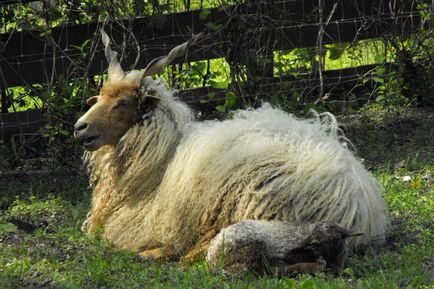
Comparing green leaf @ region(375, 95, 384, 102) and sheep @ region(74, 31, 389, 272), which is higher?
sheep @ region(74, 31, 389, 272)

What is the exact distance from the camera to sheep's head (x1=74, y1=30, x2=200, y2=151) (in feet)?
21.5

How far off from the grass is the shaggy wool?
242mm

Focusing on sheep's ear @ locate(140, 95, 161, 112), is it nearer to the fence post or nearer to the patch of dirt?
the patch of dirt

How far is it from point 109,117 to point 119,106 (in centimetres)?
10

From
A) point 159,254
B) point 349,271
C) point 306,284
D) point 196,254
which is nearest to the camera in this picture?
point 306,284

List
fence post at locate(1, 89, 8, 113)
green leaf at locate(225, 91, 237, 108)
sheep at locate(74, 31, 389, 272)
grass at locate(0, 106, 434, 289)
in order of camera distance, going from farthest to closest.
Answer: green leaf at locate(225, 91, 237, 108)
fence post at locate(1, 89, 8, 113)
sheep at locate(74, 31, 389, 272)
grass at locate(0, 106, 434, 289)

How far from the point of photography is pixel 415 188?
7.56 meters

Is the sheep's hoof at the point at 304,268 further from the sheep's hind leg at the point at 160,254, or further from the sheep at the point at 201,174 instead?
the sheep's hind leg at the point at 160,254

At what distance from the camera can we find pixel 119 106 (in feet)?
21.8

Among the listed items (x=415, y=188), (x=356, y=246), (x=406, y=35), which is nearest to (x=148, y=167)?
(x=356, y=246)

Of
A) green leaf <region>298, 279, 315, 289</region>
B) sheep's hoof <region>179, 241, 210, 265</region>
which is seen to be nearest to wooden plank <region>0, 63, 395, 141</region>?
sheep's hoof <region>179, 241, 210, 265</region>

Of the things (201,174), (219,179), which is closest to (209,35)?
(201,174)

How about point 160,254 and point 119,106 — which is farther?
point 119,106

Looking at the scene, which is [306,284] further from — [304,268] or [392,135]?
[392,135]
